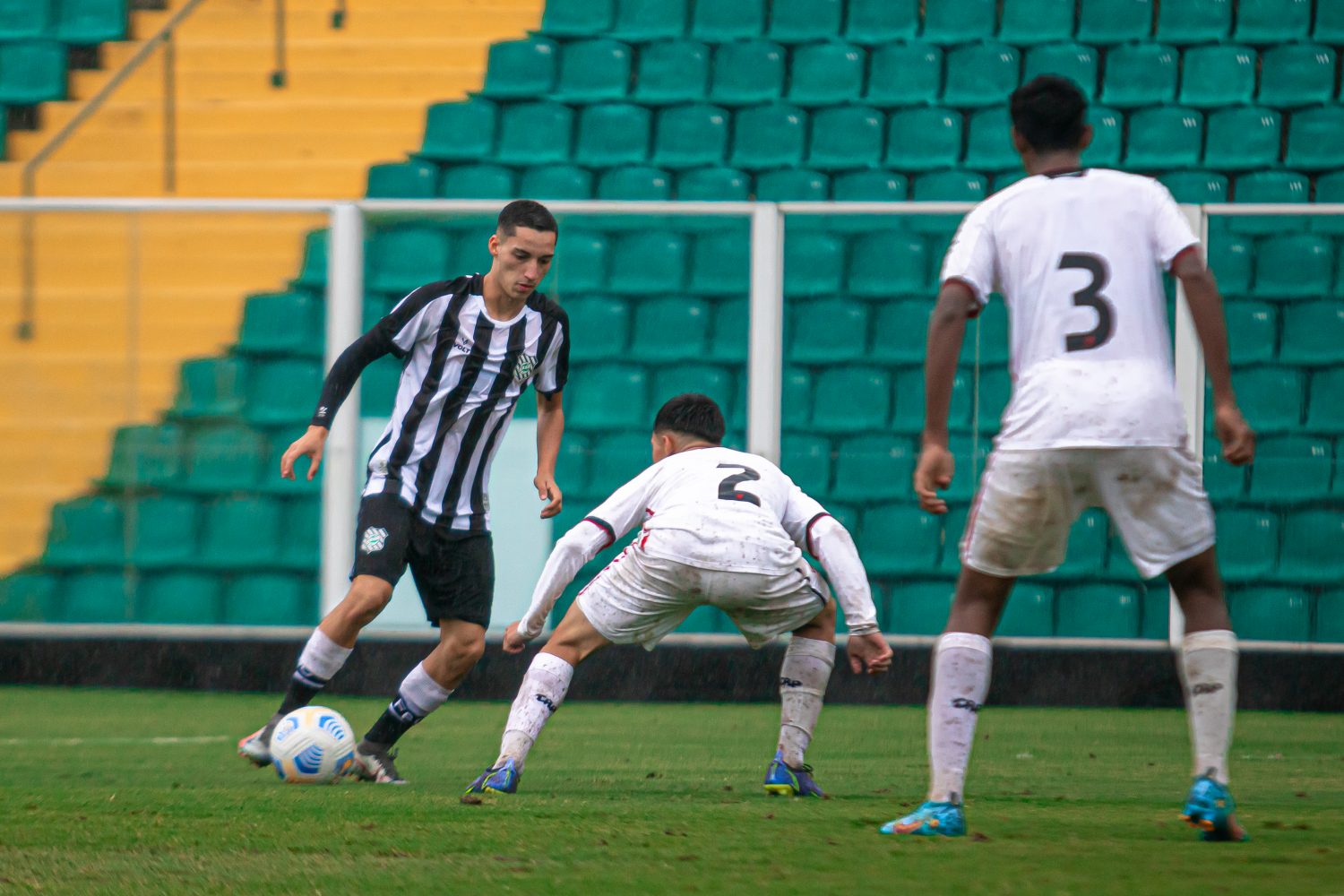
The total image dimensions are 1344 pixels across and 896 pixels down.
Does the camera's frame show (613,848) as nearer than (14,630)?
Yes

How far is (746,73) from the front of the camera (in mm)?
10852

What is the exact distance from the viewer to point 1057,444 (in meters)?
3.55

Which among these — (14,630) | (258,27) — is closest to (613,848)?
(14,630)

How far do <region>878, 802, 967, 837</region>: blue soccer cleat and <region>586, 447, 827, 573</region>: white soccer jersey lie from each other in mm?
1206

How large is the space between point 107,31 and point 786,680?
354 inches

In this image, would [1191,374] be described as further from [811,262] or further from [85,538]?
[85,538]

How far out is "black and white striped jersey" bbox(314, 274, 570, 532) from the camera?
535 cm

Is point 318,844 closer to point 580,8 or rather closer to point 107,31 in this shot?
point 580,8

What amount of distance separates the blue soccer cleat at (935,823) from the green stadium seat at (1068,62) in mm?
7642

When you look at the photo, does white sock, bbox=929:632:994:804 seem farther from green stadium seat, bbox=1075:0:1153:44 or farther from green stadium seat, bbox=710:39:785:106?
green stadium seat, bbox=1075:0:1153:44

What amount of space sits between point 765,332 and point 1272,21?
14.6ft

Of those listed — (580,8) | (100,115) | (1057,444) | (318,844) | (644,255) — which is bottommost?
(318,844)

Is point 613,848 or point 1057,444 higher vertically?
point 1057,444

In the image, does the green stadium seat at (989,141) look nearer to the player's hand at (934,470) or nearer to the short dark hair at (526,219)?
the short dark hair at (526,219)
